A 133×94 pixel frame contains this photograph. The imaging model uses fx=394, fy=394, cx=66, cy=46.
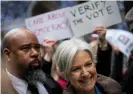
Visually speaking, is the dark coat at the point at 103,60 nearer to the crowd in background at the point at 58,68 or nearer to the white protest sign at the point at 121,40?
the crowd in background at the point at 58,68

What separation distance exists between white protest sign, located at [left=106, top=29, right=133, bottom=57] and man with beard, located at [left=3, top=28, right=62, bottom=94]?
3.62ft

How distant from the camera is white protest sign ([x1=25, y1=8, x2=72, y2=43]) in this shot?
3.78m

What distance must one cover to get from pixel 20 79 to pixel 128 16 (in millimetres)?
871

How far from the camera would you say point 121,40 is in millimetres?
3752

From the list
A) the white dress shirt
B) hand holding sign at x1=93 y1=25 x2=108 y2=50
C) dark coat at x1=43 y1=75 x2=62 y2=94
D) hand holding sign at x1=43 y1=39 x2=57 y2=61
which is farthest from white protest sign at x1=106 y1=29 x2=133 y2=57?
the white dress shirt

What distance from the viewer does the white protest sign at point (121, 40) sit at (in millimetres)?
3698

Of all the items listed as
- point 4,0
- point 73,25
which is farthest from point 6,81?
point 4,0

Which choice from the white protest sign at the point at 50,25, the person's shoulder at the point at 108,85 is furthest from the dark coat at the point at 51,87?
the white protest sign at the point at 50,25

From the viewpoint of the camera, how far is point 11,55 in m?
2.76

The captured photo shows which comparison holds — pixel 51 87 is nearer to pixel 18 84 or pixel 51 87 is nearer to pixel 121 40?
pixel 18 84

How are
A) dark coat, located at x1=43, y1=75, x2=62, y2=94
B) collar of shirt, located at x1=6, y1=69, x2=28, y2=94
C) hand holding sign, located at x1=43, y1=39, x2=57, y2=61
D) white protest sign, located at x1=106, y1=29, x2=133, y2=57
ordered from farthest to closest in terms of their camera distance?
white protest sign, located at x1=106, y1=29, x2=133, y2=57
hand holding sign, located at x1=43, y1=39, x2=57, y2=61
dark coat, located at x1=43, y1=75, x2=62, y2=94
collar of shirt, located at x1=6, y1=69, x2=28, y2=94

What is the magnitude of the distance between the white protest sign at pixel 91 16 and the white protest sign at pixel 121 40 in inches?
4.5

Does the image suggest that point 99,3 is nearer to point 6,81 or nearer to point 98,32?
point 98,32

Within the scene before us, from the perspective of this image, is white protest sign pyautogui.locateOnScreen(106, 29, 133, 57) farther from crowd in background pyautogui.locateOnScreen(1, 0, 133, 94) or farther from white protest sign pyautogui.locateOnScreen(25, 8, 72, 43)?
crowd in background pyautogui.locateOnScreen(1, 0, 133, 94)
